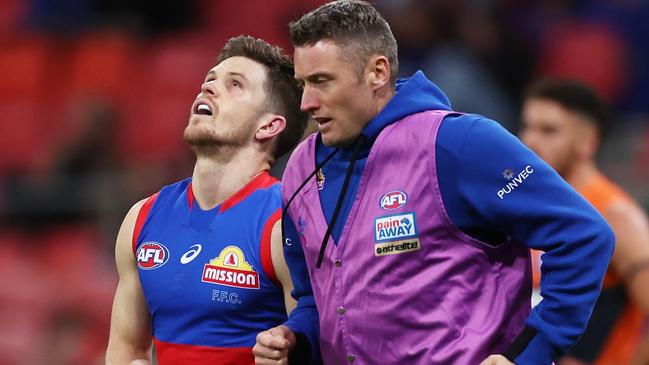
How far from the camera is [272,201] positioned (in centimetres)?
421

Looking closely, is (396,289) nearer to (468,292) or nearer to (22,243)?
(468,292)

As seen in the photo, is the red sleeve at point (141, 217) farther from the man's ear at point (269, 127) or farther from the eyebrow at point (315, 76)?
the eyebrow at point (315, 76)

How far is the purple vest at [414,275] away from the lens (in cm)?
348

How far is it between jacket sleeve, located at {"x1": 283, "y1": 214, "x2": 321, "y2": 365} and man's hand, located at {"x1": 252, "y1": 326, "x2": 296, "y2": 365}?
0.17ft

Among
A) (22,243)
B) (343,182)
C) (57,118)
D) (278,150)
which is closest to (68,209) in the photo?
(22,243)

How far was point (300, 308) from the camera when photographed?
3.88 meters

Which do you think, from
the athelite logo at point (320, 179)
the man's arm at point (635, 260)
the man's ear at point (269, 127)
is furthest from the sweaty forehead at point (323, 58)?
the man's arm at point (635, 260)

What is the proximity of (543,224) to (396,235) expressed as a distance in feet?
1.31

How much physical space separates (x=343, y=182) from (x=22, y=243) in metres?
6.33

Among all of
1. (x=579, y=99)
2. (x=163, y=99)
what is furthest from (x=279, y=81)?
(x=163, y=99)

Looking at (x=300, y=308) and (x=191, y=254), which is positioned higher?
(x=191, y=254)

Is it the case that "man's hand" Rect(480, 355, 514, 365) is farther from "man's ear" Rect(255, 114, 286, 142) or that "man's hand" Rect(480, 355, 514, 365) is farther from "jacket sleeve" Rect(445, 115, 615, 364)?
"man's ear" Rect(255, 114, 286, 142)

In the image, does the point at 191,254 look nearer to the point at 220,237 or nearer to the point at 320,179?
the point at 220,237

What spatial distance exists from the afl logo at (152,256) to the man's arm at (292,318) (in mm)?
378
